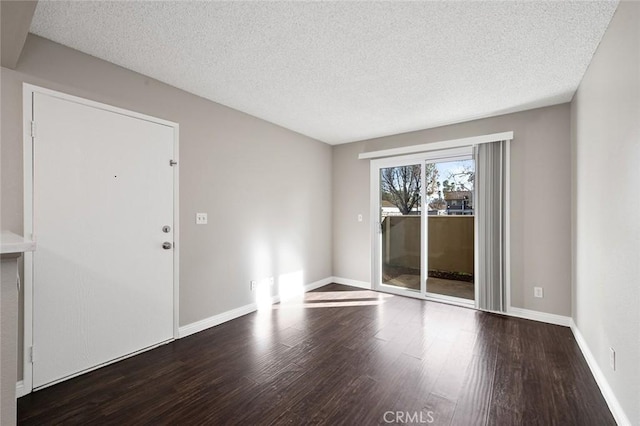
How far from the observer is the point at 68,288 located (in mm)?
2186

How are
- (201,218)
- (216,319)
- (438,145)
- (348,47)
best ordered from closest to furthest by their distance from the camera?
(348,47) → (201,218) → (216,319) → (438,145)

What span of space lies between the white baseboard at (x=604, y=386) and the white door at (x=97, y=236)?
3543 mm

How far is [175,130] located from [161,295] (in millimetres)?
1675

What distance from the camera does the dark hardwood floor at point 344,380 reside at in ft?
5.93

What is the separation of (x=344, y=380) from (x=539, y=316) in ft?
8.99

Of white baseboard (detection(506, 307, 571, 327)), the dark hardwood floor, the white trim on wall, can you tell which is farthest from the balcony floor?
the white trim on wall

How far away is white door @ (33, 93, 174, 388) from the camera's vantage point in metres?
2.09

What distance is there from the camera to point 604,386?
2.00 metres

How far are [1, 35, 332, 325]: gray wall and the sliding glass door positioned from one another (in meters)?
1.13

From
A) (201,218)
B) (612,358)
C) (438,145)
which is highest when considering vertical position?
(438,145)

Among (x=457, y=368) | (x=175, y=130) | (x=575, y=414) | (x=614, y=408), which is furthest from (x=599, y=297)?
(x=175, y=130)

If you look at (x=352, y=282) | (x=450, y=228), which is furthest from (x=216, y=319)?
(x=450, y=228)

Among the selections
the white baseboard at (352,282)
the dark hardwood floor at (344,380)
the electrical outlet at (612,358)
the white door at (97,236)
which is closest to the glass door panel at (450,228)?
the dark hardwood floor at (344,380)

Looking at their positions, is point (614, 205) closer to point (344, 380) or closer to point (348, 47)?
point (348, 47)
